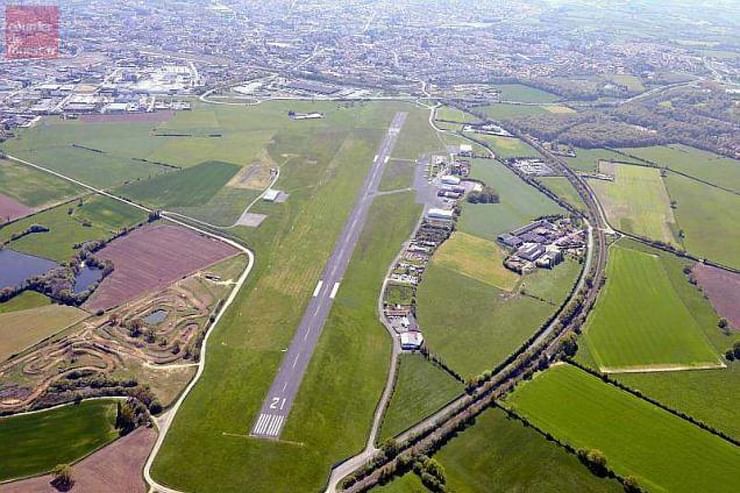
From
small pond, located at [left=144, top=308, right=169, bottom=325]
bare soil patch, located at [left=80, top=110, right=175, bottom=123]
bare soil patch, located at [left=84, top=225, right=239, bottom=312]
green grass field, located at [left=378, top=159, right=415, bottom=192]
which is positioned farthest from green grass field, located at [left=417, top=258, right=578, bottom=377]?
bare soil patch, located at [left=80, top=110, right=175, bottom=123]

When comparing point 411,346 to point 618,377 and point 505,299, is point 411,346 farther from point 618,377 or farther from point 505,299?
point 618,377

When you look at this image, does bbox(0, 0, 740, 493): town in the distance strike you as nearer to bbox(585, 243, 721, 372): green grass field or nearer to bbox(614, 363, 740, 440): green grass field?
bbox(614, 363, 740, 440): green grass field

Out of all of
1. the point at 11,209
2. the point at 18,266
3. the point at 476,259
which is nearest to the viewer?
the point at 18,266

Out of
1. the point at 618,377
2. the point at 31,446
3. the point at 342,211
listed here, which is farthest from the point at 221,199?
the point at 618,377

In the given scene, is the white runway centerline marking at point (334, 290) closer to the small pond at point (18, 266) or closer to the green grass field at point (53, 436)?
the green grass field at point (53, 436)

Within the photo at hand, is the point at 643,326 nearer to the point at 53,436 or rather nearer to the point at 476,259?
the point at 476,259

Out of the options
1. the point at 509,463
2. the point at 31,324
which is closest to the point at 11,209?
the point at 31,324
